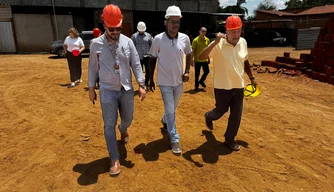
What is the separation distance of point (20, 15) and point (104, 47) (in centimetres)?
2084

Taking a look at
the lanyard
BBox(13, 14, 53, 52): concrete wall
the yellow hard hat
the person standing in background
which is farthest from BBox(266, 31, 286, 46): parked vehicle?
the lanyard

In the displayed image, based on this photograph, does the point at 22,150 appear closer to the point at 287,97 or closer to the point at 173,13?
the point at 173,13

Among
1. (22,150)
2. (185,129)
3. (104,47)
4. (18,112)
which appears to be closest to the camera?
(104,47)

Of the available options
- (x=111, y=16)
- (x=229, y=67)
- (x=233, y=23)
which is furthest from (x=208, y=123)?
(x=111, y=16)

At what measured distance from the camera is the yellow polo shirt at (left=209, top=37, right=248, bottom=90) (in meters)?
3.71

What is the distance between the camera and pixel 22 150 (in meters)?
4.08

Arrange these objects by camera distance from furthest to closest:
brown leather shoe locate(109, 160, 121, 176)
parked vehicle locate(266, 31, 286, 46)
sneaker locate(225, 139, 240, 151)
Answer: parked vehicle locate(266, 31, 286, 46)
sneaker locate(225, 139, 240, 151)
brown leather shoe locate(109, 160, 121, 176)

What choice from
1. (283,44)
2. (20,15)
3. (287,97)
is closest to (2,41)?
(20,15)

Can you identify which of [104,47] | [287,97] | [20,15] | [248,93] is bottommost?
[287,97]

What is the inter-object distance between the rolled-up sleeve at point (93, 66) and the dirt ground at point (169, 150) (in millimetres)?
1189

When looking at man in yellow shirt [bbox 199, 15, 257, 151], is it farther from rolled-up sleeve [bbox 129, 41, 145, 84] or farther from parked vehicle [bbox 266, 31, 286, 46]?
parked vehicle [bbox 266, 31, 286, 46]

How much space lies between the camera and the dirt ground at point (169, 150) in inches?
128

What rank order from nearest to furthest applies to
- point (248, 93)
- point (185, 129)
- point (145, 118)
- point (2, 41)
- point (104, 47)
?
point (104, 47), point (248, 93), point (185, 129), point (145, 118), point (2, 41)

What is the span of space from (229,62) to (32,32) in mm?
21309
